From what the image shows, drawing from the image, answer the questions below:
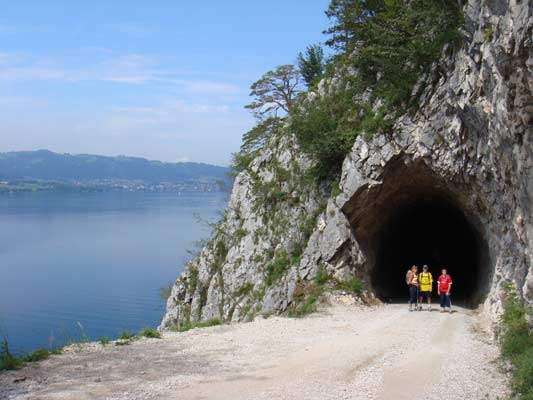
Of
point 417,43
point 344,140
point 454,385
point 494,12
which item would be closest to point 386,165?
Answer: point 344,140

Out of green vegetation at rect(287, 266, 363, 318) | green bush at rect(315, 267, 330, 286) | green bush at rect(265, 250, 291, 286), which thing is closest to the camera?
green vegetation at rect(287, 266, 363, 318)

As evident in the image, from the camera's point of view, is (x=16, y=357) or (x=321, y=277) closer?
(x=16, y=357)

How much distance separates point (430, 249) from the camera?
103 ft

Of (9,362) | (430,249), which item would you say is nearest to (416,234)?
(430,249)

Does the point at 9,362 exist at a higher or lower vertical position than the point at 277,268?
lower

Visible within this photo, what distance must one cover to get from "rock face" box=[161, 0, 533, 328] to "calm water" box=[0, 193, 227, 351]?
25.3 ft

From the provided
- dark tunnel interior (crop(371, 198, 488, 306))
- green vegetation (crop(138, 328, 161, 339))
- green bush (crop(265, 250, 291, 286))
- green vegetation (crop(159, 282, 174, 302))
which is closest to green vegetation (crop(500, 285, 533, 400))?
dark tunnel interior (crop(371, 198, 488, 306))

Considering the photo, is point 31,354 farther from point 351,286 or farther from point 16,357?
point 351,286

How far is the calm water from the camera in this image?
3544 centimetres

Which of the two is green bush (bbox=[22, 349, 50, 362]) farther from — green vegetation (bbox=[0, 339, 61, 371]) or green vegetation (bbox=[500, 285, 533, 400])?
green vegetation (bbox=[500, 285, 533, 400])

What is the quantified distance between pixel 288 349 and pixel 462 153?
28.8 feet

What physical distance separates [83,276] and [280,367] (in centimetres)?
4368

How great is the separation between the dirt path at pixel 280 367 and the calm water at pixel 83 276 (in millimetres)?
5087

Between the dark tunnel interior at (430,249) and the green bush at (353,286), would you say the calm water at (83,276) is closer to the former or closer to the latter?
the green bush at (353,286)
